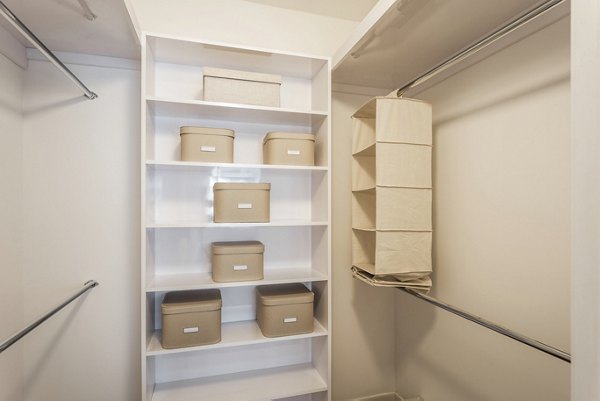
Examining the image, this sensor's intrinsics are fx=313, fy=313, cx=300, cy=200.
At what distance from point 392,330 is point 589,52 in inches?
76.6

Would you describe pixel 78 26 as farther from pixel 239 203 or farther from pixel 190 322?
pixel 190 322

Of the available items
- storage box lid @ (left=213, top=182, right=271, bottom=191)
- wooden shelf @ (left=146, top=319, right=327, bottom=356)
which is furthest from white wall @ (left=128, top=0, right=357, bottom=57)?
wooden shelf @ (left=146, top=319, right=327, bottom=356)

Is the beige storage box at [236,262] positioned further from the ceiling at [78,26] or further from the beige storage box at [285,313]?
the ceiling at [78,26]

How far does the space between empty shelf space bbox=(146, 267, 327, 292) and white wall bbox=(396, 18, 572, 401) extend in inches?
29.9

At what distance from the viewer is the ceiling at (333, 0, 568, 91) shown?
1.28 m

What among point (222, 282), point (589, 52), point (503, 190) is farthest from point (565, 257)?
point (222, 282)

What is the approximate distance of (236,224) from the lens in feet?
5.22

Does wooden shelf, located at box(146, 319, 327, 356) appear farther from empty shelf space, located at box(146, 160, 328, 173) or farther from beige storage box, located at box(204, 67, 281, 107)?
beige storage box, located at box(204, 67, 281, 107)

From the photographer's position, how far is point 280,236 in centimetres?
195

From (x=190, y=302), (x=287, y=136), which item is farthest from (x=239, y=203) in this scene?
(x=190, y=302)

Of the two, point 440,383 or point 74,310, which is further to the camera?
point 440,383

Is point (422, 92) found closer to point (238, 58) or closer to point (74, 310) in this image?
point (238, 58)

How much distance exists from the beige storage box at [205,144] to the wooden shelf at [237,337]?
3.05 ft

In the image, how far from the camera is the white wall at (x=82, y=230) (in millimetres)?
1596
